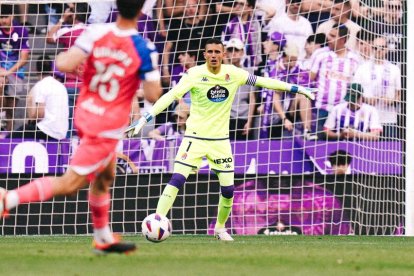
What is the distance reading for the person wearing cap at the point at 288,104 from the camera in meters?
16.2

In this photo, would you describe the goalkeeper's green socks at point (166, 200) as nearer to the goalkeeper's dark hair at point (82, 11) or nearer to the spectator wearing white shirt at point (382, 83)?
the spectator wearing white shirt at point (382, 83)

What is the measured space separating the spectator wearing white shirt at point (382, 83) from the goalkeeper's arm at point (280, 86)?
11.3 ft

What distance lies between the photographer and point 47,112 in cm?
1628

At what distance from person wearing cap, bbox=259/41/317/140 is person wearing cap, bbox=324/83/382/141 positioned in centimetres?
41

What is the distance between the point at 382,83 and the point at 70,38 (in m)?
5.00

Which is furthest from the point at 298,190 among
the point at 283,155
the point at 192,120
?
the point at 192,120

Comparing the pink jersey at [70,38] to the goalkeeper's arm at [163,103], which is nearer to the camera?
the goalkeeper's arm at [163,103]

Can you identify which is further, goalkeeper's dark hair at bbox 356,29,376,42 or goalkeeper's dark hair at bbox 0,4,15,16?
goalkeeper's dark hair at bbox 0,4,15,16

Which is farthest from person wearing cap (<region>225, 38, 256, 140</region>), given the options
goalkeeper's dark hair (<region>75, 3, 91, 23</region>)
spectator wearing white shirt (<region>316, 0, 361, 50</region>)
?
goalkeeper's dark hair (<region>75, 3, 91, 23</region>)

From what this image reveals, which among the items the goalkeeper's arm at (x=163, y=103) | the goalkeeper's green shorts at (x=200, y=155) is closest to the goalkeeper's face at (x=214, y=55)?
the goalkeeper's arm at (x=163, y=103)

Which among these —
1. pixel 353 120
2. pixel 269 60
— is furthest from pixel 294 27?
pixel 353 120

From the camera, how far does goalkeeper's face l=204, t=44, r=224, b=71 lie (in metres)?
12.5

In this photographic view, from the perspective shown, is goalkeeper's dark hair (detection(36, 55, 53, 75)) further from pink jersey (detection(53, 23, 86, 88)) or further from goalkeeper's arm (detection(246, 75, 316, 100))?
goalkeeper's arm (detection(246, 75, 316, 100))

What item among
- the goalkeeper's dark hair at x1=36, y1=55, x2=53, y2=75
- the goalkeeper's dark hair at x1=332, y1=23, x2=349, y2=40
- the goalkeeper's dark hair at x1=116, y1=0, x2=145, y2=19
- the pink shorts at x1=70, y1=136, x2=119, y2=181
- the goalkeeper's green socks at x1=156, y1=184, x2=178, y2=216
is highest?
the goalkeeper's dark hair at x1=332, y1=23, x2=349, y2=40
